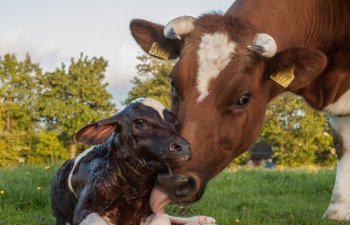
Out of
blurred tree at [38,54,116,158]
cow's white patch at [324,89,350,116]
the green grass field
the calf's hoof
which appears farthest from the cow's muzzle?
blurred tree at [38,54,116,158]

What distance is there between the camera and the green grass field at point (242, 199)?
5.68 m

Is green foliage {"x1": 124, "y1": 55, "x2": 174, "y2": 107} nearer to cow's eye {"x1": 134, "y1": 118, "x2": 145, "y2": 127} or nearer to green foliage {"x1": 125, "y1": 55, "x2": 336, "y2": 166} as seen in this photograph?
green foliage {"x1": 125, "y1": 55, "x2": 336, "y2": 166}

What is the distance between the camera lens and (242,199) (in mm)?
7785

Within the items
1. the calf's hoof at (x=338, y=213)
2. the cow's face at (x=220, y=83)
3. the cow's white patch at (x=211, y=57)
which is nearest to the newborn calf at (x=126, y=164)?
the cow's face at (x=220, y=83)

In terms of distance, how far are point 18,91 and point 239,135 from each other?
3479 centimetres

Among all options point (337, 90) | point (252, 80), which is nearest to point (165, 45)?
point (252, 80)

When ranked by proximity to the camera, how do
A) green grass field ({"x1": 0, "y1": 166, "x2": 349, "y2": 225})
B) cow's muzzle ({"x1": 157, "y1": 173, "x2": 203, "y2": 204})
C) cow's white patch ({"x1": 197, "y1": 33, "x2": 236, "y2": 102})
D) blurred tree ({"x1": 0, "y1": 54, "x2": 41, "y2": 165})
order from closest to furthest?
cow's muzzle ({"x1": 157, "y1": 173, "x2": 203, "y2": 204}) → cow's white patch ({"x1": 197, "y1": 33, "x2": 236, "y2": 102}) → green grass field ({"x1": 0, "y1": 166, "x2": 349, "y2": 225}) → blurred tree ({"x1": 0, "y1": 54, "x2": 41, "y2": 165})

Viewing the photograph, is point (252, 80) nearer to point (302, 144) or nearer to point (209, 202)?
point (209, 202)

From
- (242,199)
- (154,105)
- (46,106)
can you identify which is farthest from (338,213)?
(46,106)

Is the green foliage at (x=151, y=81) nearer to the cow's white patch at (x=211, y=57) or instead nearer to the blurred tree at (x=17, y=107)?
the blurred tree at (x=17, y=107)

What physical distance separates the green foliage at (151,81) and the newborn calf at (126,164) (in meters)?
35.4

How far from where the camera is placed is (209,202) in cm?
707

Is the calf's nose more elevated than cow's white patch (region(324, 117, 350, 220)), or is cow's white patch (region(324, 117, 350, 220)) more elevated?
the calf's nose

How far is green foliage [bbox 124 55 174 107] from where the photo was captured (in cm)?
4012
